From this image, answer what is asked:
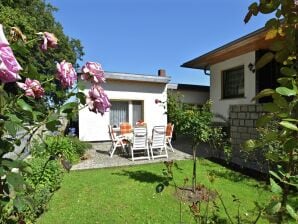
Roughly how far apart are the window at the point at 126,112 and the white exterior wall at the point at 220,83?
158 inches

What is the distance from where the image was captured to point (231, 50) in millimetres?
11250

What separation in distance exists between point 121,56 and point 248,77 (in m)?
9.00

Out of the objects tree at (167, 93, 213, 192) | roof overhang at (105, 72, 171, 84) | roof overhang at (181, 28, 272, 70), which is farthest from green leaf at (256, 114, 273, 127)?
roof overhang at (105, 72, 171, 84)

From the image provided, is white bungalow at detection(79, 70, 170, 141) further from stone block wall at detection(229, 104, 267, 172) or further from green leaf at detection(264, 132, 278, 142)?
green leaf at detection(264, 132, 278, 142)

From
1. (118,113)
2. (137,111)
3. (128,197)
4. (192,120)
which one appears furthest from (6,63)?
(137,111)

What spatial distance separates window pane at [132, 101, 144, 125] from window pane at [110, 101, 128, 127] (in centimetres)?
39

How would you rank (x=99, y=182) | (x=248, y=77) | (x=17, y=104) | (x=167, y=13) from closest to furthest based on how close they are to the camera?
1. (x=17, y=104)
2. (x=99, y=182)
3. (x=167, y=13)
4. (x=248, y=77)

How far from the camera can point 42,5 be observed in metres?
28.4

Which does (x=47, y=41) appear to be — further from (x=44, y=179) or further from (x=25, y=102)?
(x=44, y=179)

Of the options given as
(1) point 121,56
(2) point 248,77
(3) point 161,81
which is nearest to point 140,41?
(1) point 121,56

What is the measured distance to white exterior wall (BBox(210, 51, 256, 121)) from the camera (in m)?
11.1

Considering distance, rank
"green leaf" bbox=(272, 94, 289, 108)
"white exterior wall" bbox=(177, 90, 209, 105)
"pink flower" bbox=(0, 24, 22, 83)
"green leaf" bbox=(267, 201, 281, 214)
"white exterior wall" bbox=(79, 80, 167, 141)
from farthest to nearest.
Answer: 1. "white exterior wall" bbox=(177, 90, 209, 105)
2. "white exterior wall" bbox=(79, 80, 167, 141)
3. "green leaf" bbox=(267, 201, 281, 214)
4. "green leaf" bbox=(272, 94, 289, 108)
5. "pink flower" bbox=(0, 24, 22, 83)

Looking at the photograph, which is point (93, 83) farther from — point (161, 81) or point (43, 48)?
point (161, 81)

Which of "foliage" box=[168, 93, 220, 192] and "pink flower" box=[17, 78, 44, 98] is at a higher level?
"pink flower" box=[17, 78, 44, 98]
